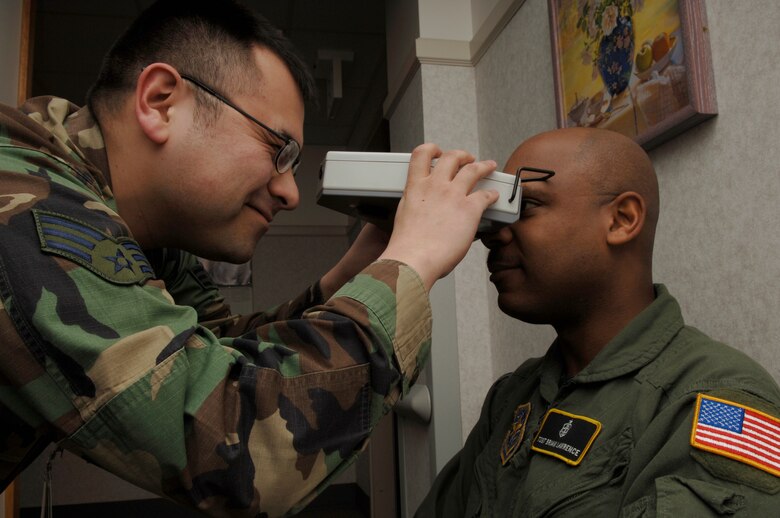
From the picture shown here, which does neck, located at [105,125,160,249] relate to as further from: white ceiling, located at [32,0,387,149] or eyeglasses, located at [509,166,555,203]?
white ceiling, located at [32,0,387,149]

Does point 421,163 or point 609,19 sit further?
point 609,19

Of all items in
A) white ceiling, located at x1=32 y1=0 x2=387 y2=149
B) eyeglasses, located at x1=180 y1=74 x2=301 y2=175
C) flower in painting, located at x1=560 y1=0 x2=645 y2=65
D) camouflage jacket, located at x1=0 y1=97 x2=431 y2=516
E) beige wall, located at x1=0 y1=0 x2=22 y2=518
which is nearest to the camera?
camouflage jacket, located at x1=0 y1=97 x2=431 y2=516

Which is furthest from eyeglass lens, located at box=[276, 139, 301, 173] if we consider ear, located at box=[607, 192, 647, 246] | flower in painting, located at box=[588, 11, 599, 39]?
flower in painting, located at box=[588, 11, 599, 39]

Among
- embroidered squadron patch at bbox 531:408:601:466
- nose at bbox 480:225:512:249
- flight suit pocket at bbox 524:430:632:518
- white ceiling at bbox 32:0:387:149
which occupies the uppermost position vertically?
white ceiling at bbox 32:0:387:149

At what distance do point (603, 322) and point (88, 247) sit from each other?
779 millimetres

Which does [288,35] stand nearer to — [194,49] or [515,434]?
Result: [194,49]

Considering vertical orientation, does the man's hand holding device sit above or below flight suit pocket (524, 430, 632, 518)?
above

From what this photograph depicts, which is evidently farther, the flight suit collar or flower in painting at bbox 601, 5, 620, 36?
flower in painting at bbox 601, 5, 620, 36

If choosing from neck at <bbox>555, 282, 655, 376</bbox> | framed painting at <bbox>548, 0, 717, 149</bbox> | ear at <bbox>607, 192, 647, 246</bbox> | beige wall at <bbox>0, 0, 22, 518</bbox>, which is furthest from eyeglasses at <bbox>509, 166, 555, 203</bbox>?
beige wall at <bbox>0, 0, 22, 518</bbox>

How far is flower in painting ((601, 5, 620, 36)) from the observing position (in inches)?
54.9

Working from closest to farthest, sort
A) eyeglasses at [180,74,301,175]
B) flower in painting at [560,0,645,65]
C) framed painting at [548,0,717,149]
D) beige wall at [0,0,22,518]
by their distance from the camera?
eyeglasses at [180,74,301,175] → framed painting at [548,0,717,149] → flower in painting at [560,0,645,65] → beige wall at [0,0,22,518]

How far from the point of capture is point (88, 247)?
1.95ft

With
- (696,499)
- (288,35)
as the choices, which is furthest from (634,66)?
(288,35)

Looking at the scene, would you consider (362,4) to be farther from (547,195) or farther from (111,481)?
(111,481)
